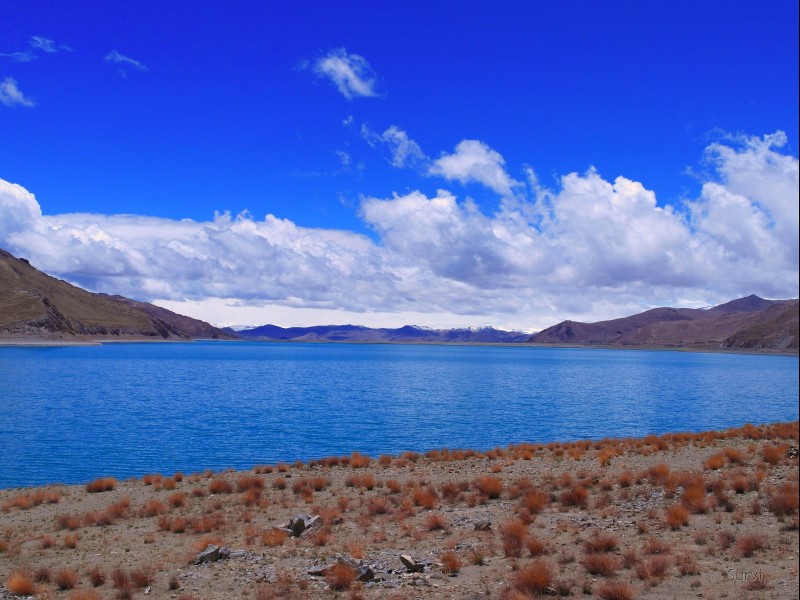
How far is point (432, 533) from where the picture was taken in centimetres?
1745

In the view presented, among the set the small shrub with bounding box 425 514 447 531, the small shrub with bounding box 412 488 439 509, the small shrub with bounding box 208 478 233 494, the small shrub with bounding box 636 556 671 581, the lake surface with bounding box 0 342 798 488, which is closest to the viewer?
the small shrub with bounding box 636 556 671 581

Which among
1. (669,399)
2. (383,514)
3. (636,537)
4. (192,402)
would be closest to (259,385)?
(192,402)

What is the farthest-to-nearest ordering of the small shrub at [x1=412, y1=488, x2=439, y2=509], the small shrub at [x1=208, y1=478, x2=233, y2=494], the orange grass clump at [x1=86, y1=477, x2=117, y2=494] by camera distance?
the orange grass clump at [x1=86, y1=477, x2=117, y2=494]
the small shrub at [x1=208, y1=478, x2=233, y2=494]
the small shrub at [x1=412, y1=488, x2=439, y2=509]

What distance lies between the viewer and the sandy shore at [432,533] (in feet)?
43.1

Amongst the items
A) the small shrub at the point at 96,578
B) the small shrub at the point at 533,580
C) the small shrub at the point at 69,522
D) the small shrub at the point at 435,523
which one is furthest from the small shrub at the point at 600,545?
the small shrub at the point at 69,522

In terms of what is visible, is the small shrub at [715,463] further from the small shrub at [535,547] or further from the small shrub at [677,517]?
the small shrub at [535,547]

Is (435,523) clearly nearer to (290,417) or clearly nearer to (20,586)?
(20,586)

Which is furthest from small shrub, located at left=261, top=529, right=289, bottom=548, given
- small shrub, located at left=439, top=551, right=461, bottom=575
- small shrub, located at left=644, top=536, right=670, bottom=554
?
small shrub, located at left=644, top=536, right=670, bottom=554

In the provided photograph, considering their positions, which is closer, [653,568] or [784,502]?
[653,568]

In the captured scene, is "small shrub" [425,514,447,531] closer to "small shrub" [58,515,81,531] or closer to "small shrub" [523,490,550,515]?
"small shrub" [523,490,550,515]

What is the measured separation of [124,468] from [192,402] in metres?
33.5

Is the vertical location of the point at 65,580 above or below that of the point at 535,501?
below

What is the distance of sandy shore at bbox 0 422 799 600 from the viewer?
1313 cm

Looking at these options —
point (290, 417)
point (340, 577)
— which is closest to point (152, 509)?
point (340, 577)
